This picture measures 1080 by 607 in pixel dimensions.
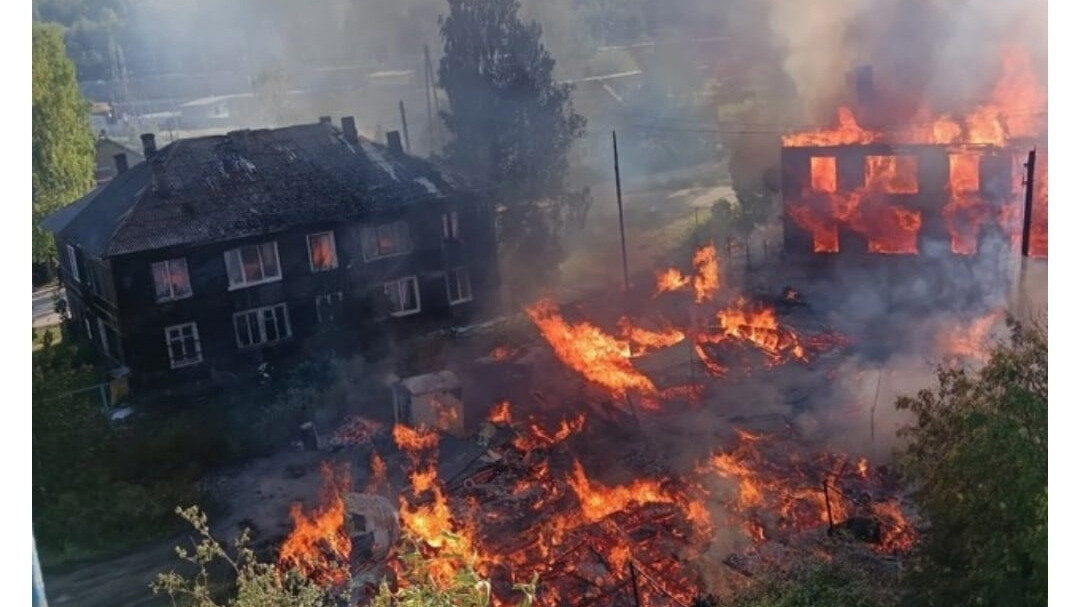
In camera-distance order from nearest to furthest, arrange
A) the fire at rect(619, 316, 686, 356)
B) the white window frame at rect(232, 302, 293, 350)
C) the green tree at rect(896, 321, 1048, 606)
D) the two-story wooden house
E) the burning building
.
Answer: the green tree at rect(896, 321, 1048, 606), the two-story wooden house, the fire at rect(619, 316, 686, 356), the white window frame at rect(232, 302, 293, 350), the burning building

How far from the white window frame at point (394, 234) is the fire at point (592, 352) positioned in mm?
3894

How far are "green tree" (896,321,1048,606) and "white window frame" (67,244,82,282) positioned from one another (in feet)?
65.7

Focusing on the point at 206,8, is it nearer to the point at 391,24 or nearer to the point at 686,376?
the point at 391,24

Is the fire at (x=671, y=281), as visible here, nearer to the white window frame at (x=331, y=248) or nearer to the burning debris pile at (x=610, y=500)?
the burning debris pile at (x=610, y=500)

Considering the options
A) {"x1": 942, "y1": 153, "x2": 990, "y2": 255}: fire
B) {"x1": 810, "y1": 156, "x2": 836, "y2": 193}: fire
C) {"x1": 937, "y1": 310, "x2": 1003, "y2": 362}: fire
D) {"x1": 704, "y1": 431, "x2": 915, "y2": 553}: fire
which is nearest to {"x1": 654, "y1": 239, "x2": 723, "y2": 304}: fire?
{"x1": 810, "y1": 156, "x2": 836, "y2": 193}: fire

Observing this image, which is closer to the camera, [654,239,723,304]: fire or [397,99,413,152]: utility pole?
[654,239,723,304]: fire

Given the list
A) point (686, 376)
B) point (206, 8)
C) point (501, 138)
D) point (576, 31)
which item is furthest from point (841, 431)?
point (206, 8)

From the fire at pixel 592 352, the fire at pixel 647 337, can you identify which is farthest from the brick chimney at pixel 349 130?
the fire at pixel 647 337

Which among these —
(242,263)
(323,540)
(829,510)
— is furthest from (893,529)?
(242,263)

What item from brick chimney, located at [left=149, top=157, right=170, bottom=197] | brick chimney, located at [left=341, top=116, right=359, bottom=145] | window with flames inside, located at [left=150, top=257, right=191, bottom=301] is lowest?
window with flames inside, located at [left=150, top=257, right=191, bottom=301]

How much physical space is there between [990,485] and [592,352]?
519 inches

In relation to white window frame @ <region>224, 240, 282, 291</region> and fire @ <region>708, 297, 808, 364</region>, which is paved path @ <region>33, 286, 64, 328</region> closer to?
white window frame @ <region>224, 240, 282, 291</region>

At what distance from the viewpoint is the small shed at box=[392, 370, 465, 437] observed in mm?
17953

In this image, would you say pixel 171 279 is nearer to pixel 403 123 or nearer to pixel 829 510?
pixel 403 123
